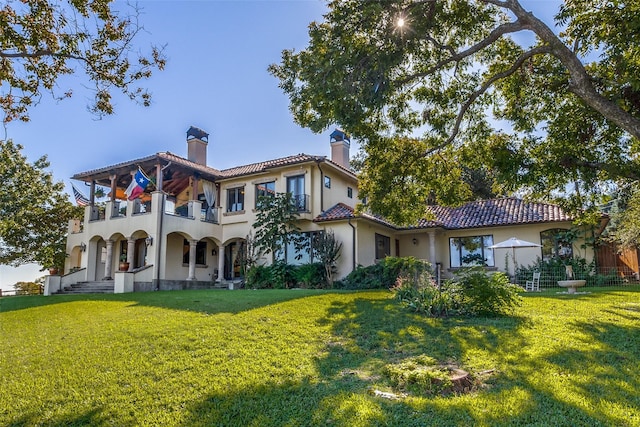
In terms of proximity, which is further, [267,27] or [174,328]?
[267,27]

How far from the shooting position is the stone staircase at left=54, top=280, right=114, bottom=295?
65.6 feet

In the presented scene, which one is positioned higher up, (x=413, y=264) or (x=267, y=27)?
(x=267, y=27)

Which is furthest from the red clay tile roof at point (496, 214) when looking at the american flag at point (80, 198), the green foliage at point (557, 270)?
the american flag at point (80, 198)

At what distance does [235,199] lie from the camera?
23.6 meters

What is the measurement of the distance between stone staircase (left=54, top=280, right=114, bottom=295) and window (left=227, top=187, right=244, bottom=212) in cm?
689

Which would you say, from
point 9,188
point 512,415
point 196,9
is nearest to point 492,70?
point 196,9

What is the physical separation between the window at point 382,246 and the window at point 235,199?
7.42 metres

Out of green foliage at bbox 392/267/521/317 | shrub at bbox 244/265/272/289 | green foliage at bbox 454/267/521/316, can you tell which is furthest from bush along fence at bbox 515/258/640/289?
shrub at bbox 244/265/272/289

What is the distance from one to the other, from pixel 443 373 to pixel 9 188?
88.5ft

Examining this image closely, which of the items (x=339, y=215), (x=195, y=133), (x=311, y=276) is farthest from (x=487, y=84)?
(x=195, y=133)

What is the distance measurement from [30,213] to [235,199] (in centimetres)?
1163

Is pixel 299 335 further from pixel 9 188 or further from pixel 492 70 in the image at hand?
pixel 9 188

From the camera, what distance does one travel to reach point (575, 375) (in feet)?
17.3

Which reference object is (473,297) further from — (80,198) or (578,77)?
(80,198)
